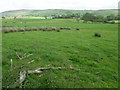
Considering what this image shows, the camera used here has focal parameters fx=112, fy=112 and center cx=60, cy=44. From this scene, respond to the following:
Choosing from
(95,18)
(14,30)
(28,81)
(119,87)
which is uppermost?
(95,18)

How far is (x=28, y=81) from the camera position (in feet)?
21.7

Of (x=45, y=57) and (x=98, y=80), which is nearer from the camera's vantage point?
(x=98, y=80)

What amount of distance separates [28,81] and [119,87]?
5.42 m

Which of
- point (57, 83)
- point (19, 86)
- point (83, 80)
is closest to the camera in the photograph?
point (19, 86)

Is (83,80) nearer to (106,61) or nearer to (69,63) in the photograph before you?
(69,63)

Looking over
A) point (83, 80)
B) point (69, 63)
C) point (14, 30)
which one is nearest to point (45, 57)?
point (69, 63)

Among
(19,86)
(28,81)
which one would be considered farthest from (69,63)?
(19,86)

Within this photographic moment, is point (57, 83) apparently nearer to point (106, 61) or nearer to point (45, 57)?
point (45, 57)

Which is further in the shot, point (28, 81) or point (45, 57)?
point (45, 57)

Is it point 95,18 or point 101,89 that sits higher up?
point 95,18

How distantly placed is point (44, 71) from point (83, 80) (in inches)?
109

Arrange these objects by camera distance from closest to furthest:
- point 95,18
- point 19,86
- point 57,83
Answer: point 19,86 → point 57,83 → point 95,18

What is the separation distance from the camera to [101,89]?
6.33 meters

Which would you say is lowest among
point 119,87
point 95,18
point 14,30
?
point 119,87
